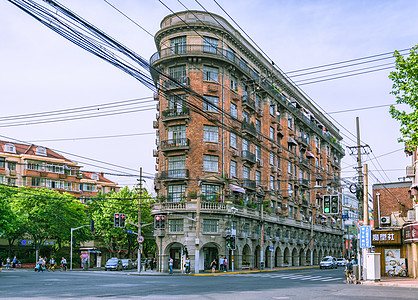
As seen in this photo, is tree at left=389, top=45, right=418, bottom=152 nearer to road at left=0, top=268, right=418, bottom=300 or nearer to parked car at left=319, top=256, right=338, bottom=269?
road at left=0, top=268, right=418, bottom=300

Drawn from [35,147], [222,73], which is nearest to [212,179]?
[222,73]

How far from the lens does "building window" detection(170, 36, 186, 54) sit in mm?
51656

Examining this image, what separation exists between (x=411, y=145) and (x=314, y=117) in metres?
59.2

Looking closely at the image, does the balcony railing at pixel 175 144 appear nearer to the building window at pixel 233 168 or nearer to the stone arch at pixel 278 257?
the building window at pixel 233 168

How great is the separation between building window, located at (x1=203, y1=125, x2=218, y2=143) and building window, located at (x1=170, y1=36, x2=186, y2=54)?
865 cm

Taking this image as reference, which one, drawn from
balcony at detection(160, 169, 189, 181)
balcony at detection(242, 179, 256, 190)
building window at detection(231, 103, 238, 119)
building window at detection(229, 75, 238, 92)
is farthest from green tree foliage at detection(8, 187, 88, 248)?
building window at detection(229, 75, 238, 92)

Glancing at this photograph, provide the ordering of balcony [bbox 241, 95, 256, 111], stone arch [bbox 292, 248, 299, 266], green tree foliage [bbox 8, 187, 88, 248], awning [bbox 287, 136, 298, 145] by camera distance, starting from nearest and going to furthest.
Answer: balcony [bbox 241, 95, 256, 111]
green tree foliage [bbox 8, 187, 88, 248]
awning [bbox 287, 136, 298, 145]
stone arch [bbox 292, 248, 299, 266]

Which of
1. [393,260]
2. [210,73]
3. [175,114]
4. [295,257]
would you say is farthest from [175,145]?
[295,257]

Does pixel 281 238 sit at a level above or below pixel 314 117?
below

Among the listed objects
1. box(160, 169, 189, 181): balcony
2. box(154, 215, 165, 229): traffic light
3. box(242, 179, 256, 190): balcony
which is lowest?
box(154, 215, 165, 229): traffic light

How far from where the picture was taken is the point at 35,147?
286ft

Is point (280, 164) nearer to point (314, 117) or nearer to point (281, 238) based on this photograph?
point (281, 238)

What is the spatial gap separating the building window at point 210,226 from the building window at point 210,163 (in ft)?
17.7

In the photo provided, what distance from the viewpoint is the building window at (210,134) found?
51656 millimetres
